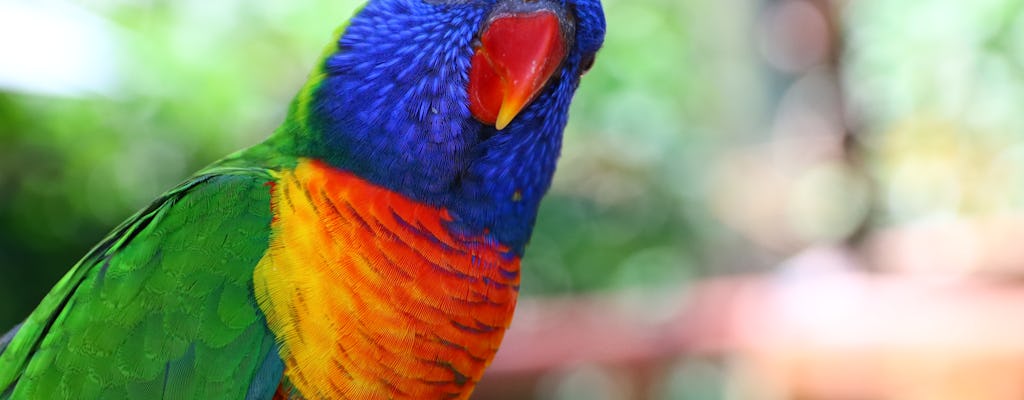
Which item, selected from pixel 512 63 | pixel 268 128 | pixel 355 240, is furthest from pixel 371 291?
pixel 268 128

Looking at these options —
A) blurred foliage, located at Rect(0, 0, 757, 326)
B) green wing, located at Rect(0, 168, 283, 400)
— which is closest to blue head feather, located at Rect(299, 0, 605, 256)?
green wing, located at Rect(0, 168, 283, 400)

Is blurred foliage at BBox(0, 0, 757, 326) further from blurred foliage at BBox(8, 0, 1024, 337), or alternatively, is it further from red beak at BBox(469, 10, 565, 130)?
red beak at BBox(469, 10, 565, 130)

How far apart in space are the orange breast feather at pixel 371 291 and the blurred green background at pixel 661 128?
9.25ft

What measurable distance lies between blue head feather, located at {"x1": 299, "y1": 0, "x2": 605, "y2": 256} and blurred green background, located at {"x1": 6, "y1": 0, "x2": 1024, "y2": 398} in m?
2.70

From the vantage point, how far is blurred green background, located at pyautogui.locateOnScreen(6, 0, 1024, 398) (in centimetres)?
452

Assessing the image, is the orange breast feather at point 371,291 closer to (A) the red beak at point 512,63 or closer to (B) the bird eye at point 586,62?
(A) the red beak at point 512,63

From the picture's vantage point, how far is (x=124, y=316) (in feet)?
4.69

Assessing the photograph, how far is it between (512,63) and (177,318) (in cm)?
73

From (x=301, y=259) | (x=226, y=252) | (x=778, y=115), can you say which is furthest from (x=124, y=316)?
(x=778, y=115)

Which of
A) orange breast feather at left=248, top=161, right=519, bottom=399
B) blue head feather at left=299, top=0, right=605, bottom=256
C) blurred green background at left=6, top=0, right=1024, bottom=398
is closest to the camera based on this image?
orange breast feather at left=248, top=161, right=519, bottom=399

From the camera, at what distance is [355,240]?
1.45 meters

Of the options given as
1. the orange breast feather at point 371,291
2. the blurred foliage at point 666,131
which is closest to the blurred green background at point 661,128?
the blurred foliage at point 666,131

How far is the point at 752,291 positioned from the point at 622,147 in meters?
2.58

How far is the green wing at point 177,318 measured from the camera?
140cm
